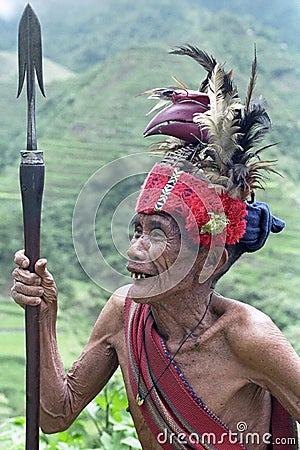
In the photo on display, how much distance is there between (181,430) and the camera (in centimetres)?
162

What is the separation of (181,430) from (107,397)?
1.31 m

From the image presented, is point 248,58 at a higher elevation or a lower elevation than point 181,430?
higher

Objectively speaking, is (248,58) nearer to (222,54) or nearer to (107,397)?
(222,54)

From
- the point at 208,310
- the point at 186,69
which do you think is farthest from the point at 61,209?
the point at 208,310

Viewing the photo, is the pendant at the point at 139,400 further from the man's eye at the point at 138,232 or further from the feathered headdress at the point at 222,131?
the feathered headdress at the point at 222,131

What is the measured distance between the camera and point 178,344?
168cm

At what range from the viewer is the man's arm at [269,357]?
1548 millimetres

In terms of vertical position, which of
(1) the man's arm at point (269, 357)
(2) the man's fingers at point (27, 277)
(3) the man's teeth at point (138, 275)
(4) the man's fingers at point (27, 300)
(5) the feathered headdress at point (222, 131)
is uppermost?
(5) the feathered headdress at point (222, 131)

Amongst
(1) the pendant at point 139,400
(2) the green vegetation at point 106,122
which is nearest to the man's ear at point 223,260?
(1) the pendant at point 139,400

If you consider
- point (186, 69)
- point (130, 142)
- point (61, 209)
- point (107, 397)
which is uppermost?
point (186, 69)

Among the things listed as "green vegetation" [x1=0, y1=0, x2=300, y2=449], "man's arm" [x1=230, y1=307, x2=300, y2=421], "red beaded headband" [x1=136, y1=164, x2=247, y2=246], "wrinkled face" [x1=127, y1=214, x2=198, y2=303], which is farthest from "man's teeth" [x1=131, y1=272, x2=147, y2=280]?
"green vegetation" [x1=0, y1=0, x2=300, y2=449]

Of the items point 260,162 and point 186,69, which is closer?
point 260,162

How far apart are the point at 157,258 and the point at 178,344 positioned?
222 millimetres

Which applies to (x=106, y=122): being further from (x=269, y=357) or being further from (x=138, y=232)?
(x=269, y=357)
